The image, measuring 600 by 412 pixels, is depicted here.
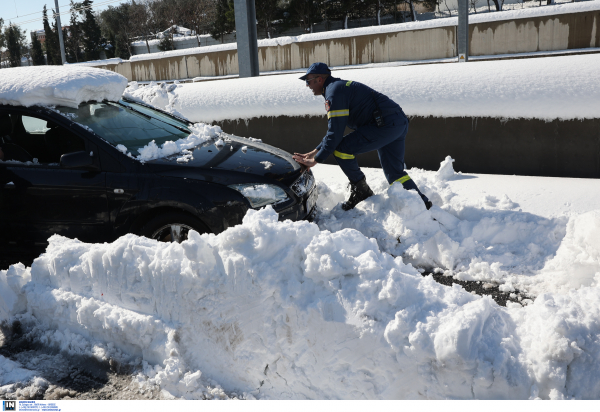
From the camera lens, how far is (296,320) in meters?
Answer: 2.68

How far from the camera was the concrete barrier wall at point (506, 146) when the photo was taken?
5.97 metres

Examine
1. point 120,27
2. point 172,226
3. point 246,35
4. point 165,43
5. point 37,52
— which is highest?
point 120,27

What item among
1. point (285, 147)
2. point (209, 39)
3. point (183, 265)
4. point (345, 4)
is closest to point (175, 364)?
point (183, 265)

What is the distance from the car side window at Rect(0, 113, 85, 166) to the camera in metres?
4.11

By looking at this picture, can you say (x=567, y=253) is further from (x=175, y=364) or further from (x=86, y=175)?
(x=86, y=175)

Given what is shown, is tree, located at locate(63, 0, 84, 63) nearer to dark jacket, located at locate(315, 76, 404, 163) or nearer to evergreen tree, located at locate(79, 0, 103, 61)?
evergreen tree, located at locate(79, 0, 103, 61)

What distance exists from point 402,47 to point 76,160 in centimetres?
1656

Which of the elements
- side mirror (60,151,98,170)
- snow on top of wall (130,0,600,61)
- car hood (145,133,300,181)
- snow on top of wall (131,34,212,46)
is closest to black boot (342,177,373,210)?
car hood (145,133,300,181)

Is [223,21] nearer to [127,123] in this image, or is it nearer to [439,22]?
[439,22]

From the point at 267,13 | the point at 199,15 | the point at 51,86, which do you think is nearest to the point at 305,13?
the point at 267,13

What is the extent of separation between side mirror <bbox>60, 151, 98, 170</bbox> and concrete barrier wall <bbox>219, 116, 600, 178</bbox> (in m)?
4.20

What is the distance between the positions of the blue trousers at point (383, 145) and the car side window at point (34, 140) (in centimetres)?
249

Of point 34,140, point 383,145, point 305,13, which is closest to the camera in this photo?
point 34,140

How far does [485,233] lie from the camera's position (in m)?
4.67
